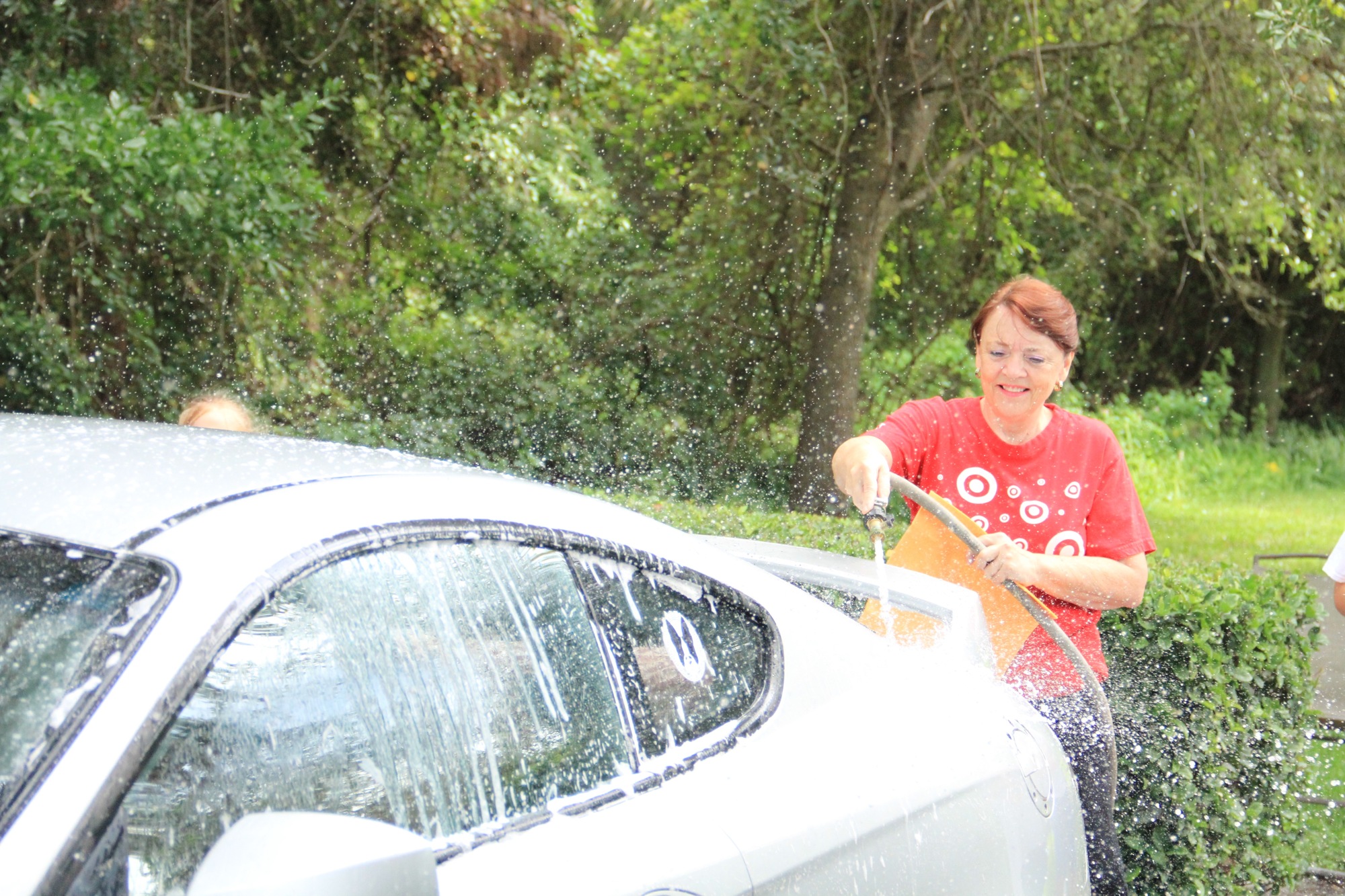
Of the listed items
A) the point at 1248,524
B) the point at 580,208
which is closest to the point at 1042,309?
the point at 580,208

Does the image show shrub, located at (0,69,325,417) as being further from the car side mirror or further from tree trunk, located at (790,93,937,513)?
the car side mirror

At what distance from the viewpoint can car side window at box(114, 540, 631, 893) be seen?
1468mm

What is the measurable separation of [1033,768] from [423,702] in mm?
1322

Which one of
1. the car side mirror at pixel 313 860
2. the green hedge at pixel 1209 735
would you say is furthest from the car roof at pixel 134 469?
the green hedge at pixel 1209 735

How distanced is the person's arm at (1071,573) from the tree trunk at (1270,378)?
18590 mm

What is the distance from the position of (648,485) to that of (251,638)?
9343 millimetres

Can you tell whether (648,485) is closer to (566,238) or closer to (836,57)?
(566,238)

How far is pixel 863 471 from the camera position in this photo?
2.89 meters

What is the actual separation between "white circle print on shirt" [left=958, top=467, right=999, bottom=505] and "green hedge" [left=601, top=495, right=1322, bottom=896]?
985 millimetres

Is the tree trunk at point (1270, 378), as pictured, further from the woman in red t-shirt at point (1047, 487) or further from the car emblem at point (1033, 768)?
the car emblem at point (1033, 768)

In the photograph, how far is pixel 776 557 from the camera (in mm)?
3039

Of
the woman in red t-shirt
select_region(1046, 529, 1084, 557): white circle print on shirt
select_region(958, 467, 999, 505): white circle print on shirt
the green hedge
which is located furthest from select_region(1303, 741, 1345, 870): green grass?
select_region(958, 467, 999, 505): white circle print on shirt

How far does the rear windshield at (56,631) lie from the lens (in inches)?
54.2

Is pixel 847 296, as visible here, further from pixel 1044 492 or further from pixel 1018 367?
pixel 1044 492
